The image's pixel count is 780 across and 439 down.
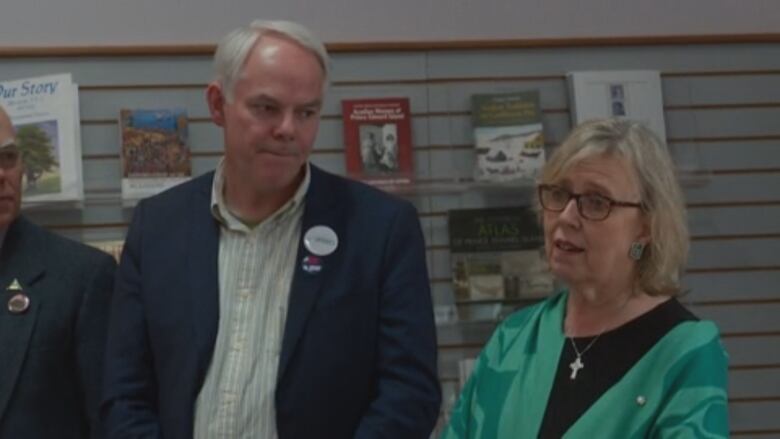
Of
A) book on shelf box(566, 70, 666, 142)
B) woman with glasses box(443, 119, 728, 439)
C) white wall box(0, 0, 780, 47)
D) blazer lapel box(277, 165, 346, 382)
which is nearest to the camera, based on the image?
woman with glasses box(443, 119, 728, 439)

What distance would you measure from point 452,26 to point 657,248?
1.73 meters

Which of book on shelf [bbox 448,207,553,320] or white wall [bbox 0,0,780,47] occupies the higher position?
white wall [bbox 0,0,780,47]

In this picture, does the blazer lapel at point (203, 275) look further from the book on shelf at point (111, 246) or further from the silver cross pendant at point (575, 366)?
the book on shelf at point (111, 246)

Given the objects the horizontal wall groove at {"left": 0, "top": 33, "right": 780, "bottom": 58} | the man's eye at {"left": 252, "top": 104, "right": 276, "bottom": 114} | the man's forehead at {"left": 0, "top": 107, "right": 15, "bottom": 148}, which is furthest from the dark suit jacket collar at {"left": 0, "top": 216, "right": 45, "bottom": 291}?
the horizontal wall groove at {"left": 0, "top": 33, "right": 780, "bottom": 58}

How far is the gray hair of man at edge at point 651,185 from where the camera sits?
6.56 ft

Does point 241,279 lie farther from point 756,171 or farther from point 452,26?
point 756,171

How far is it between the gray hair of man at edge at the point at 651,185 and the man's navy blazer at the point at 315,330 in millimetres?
408

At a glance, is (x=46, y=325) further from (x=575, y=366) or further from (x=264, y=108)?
(x=575, y=366)

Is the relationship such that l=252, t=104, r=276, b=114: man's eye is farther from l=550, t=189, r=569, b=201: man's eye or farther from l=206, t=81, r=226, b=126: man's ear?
l=550, t=189, r=569, b=201: man's eye

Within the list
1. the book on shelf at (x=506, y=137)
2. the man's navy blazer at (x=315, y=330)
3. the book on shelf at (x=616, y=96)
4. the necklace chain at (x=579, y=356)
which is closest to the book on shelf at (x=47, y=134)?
the man's navy blazer at (x=315, y=330)

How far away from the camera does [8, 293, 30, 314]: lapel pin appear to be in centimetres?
233

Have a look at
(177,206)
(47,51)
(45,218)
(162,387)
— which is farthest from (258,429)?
(47,51)

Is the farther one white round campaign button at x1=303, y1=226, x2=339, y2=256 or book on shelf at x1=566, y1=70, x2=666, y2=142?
book on shelf at x1=566, y1=70, x2=666, y2=142

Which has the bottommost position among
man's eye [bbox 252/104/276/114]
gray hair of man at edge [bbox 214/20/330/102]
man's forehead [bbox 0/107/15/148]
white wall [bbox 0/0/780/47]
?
man's eye [bbox 252/104/276/114]
